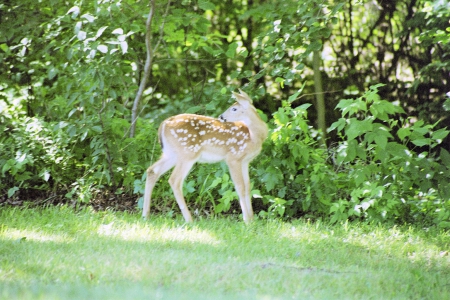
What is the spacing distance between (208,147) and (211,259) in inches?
67.9

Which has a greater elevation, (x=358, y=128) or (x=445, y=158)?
(x=358, y=128)

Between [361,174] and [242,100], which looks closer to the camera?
[242,100]

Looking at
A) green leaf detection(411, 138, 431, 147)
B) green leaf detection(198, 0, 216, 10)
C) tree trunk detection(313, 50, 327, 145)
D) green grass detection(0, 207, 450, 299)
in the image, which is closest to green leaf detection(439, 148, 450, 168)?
green leaf detection(411, 138, 431, 147)

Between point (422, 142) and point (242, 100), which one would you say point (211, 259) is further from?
point (422, 142)

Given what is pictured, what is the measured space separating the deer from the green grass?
0.31 m

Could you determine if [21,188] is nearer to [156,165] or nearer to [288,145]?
[156,165]

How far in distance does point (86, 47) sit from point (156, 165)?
4.59 ft

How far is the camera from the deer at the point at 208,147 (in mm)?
6543

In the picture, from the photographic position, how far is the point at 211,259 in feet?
16.7

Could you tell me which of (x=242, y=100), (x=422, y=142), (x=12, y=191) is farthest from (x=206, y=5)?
(x=12, y=191)

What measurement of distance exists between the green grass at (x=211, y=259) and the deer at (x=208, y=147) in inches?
12.1

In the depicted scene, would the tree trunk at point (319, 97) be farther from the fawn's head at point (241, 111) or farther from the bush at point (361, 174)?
the fawn's head at point (241, 111)

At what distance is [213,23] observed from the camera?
451 inches

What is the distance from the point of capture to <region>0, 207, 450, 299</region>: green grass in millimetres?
4457
